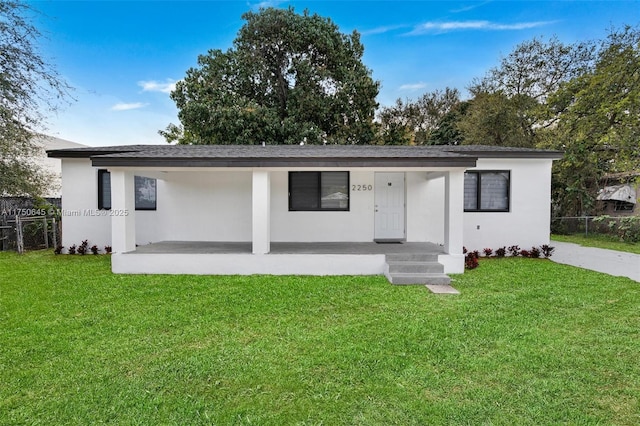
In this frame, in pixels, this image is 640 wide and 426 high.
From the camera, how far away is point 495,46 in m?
18.3

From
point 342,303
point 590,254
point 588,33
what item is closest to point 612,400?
point 342,303

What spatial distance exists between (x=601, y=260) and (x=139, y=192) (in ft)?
44.5

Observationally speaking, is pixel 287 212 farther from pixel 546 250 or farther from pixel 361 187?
pixel 546 250

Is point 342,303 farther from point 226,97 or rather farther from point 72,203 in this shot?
point 226,97

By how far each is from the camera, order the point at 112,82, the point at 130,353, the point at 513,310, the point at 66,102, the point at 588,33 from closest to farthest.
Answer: the point at 130,353 → the point at 513,310 → the point at 66,102 → the point at 112,82 → the point at 588,33

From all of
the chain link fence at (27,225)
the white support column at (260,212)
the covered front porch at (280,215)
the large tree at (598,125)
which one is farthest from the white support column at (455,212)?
the chain link fence at (27,225)

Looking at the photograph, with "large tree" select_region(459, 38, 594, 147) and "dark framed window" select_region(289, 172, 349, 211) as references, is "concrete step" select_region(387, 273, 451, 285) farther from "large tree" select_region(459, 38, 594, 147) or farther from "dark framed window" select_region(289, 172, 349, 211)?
"large tree" select_region(459, 38, 594, 147)

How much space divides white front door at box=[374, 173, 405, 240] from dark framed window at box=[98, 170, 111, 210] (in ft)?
26.5

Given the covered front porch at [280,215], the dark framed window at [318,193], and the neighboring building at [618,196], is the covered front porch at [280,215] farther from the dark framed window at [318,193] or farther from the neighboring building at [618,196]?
the neighboring building at [618,196]

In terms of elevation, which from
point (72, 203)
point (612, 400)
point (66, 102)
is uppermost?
point (66, 102)

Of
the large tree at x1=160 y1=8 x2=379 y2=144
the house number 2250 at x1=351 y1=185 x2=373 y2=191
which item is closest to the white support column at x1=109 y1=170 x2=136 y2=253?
the house number 2250 at x1=351 y1=185 x2=373 y2=191

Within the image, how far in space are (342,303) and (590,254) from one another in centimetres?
899

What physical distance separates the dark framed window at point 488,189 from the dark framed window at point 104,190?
1085 cm

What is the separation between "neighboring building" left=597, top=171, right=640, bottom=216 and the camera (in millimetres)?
15117
